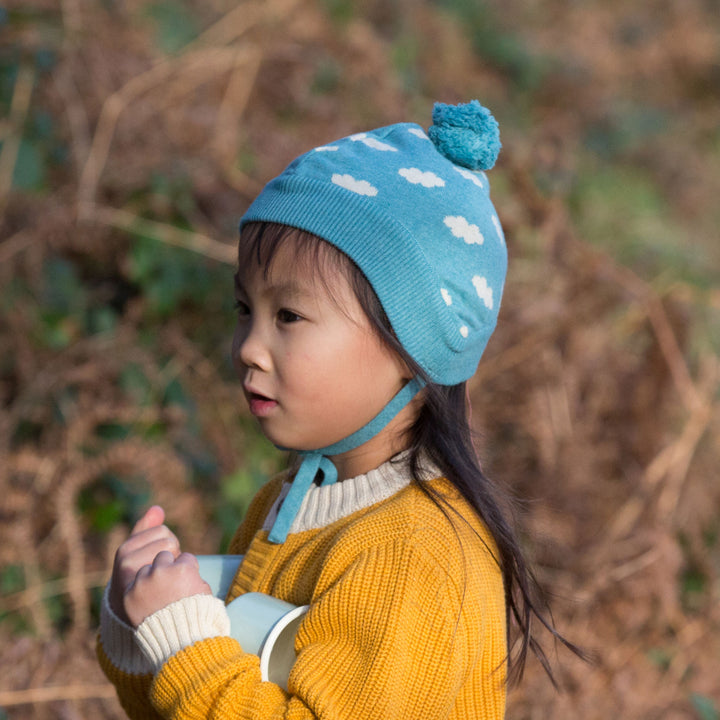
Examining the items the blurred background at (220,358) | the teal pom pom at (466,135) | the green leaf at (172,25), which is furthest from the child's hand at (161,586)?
the green leaf at (172,25)

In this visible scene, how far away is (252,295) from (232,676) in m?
0.72

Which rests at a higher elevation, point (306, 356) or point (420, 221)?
point (420, 221)

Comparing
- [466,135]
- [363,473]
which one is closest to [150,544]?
[363,473]

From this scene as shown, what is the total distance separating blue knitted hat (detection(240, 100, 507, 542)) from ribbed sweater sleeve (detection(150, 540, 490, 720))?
0.99 feet

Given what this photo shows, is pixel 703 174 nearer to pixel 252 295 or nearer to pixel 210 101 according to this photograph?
pixel 210 101

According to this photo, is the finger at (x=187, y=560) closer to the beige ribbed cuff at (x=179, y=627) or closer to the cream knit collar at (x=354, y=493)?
the beige ribbed cuff at (x=179, y=627)

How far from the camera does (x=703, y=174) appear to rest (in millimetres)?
8484

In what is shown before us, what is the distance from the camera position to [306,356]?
5.64 feet

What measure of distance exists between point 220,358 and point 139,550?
2.33 metres

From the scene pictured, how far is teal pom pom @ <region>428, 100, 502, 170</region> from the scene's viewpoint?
1.88 meters

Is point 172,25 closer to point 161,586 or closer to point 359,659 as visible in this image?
point 161,586

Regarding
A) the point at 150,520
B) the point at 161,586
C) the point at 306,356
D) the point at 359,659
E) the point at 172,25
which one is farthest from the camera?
the point at 172,25

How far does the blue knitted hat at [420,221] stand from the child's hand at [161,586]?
0.60m

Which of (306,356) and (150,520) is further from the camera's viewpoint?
(150,520)
